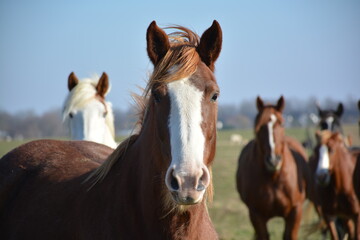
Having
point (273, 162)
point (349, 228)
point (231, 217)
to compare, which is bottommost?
point (231, 217)

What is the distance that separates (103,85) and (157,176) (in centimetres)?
399

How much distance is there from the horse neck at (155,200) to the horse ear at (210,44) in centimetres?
52

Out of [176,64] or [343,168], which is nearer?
[176,64]

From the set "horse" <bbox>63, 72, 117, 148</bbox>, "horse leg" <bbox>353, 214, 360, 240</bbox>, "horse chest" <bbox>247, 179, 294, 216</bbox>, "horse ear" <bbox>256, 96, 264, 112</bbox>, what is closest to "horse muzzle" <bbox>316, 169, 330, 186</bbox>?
"horse leg" <bbox>353, 214, 360, 240</bbox>

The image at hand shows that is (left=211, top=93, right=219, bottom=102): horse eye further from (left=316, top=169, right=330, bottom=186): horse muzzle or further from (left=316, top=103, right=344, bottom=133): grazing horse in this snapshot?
(left=316, top=103, right=344, bottom=133): grazing horse

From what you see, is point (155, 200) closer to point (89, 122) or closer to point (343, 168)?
point (89, 122)

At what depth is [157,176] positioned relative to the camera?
284cm

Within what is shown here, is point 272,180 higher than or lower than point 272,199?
higher

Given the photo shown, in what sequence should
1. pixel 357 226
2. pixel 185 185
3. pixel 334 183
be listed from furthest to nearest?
pixel 334 183 → pixel 357 226 → pixel 185 185

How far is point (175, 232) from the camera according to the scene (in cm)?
279

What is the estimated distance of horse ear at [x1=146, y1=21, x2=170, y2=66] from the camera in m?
2.98

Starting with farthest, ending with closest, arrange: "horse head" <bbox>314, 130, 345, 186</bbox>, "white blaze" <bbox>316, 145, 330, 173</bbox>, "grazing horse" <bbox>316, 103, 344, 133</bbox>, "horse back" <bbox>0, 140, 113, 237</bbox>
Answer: "grazing horse" <bbox>316, 103, 344, 133</bbox> < "white blaze" <bbox>316, 145, 330, 173</bbox> < "horse head" <bbox>314, 130, 345, 186</bbox> < "horse back" <bbox>0, 140, 113, 237</bbox>

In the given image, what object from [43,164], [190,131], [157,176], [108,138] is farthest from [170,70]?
[108,138]

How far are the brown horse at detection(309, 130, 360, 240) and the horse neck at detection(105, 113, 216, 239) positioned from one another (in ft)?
22.1
